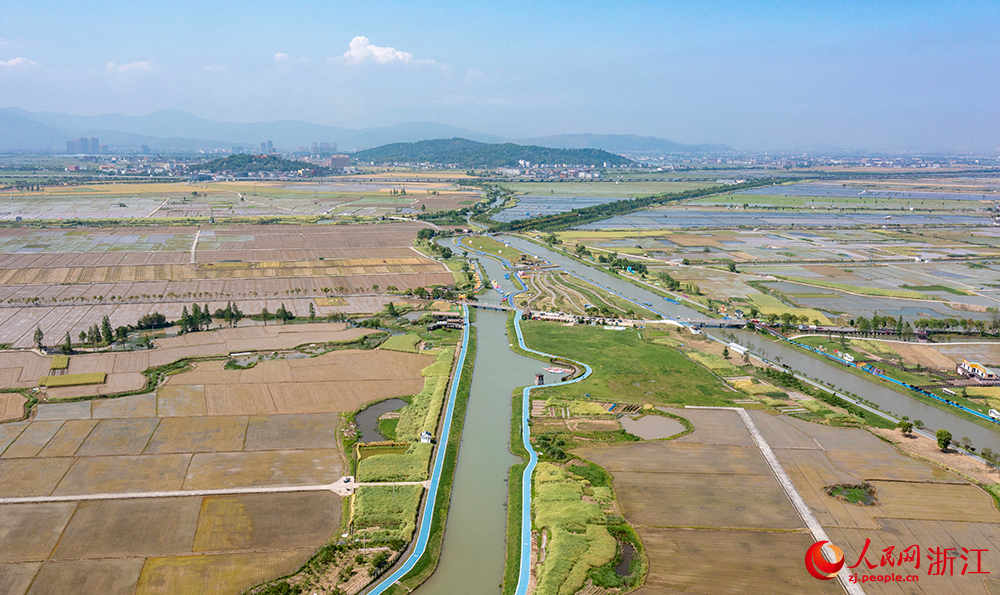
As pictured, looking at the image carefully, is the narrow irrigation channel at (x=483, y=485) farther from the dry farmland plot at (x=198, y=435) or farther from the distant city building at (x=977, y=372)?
the distant city building at (x=977, y=372)

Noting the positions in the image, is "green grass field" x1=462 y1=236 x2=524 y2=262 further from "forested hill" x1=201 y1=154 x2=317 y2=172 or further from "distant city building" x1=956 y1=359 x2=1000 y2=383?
"forested hill" x1=201 y1=154 x2=317 y2=172

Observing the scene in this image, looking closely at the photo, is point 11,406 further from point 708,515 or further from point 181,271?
point 708,515

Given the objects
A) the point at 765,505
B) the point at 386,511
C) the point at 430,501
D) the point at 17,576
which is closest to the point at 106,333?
the point at 17,576

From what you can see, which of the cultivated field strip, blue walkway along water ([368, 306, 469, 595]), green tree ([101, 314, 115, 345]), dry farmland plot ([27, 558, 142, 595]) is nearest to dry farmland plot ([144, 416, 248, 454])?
dry farmland plot ([27, 558, 142, 595])

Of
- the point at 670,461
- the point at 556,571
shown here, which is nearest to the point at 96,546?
the point at 556,571

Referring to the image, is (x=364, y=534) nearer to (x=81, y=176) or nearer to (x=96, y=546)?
(x=96, y=546)
